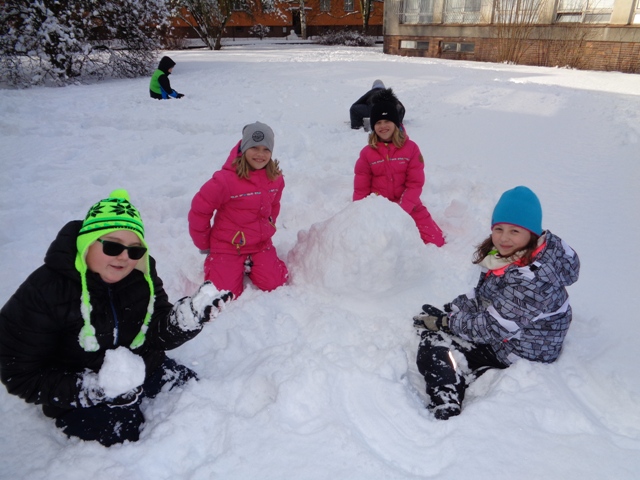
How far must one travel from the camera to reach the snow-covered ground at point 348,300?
6.30 ft

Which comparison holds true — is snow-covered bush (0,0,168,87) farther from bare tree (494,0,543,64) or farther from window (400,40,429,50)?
bare tree (494,0,543,64)

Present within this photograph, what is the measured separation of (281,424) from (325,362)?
0.45 meters

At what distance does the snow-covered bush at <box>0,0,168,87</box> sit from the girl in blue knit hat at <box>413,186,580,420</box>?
11.1 metres

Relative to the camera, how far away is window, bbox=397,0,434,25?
55.5 feet

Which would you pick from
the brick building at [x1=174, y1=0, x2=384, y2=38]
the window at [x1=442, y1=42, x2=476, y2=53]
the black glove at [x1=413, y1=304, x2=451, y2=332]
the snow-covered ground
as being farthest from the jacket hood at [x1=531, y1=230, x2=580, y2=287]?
the brick building at [x1=174, y1=0, x2=384, y2=38]

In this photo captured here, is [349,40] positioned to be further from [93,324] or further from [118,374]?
[118,374]

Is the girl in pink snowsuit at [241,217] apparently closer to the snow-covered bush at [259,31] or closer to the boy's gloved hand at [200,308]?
the boy's gloved hand at [200,308]

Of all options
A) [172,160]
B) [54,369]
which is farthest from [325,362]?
[172,160]

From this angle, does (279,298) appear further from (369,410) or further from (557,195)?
(557,195)

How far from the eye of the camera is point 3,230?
3.63 meters

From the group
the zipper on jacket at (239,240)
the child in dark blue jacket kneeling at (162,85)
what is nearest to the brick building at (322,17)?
the child in dark blue jacket kneeling at (162,85)

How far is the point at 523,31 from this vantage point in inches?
540

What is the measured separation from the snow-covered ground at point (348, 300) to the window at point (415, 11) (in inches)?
480

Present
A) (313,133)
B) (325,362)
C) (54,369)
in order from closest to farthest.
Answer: (54,369) → (325,362) → (313,133)
